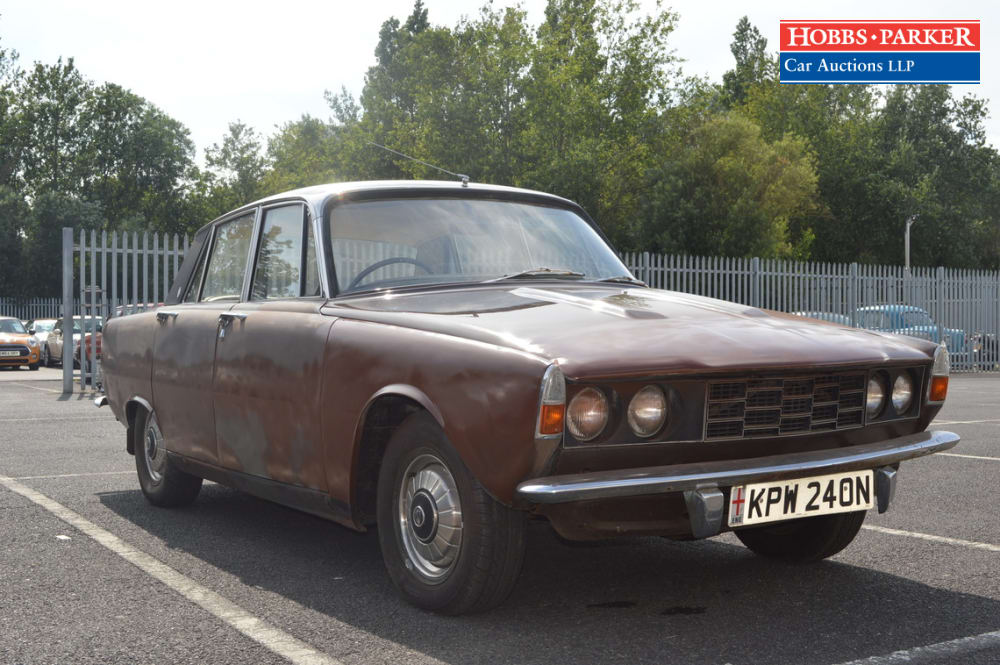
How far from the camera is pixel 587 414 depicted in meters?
3.45

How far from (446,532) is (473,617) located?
32 cm

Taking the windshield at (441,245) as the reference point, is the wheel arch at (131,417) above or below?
below

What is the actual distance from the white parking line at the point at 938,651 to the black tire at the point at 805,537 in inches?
36.3

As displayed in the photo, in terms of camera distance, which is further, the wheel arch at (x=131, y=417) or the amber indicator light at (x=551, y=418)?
the wheel arch at (x=131, y=417)

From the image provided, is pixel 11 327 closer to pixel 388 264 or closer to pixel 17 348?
pixel 17 348

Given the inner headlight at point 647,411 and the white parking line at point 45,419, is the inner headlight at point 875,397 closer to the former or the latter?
the inner headlight at point 647,411

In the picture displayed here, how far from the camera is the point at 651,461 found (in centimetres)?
352

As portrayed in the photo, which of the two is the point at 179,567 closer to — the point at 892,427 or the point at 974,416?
the point at 892,427

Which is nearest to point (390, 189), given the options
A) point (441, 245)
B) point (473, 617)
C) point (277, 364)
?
point (441, 245)

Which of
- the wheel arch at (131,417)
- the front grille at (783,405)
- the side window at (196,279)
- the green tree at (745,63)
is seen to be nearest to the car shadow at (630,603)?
the front grille at (783,405)

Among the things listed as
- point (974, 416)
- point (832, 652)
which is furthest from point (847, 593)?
point (974, 416)

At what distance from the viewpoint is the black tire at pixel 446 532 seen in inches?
141

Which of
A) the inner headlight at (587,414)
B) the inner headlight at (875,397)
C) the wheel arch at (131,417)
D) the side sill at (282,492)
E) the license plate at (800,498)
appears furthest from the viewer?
the wheel arch at (131,417)

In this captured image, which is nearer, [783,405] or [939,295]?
[783,405]
